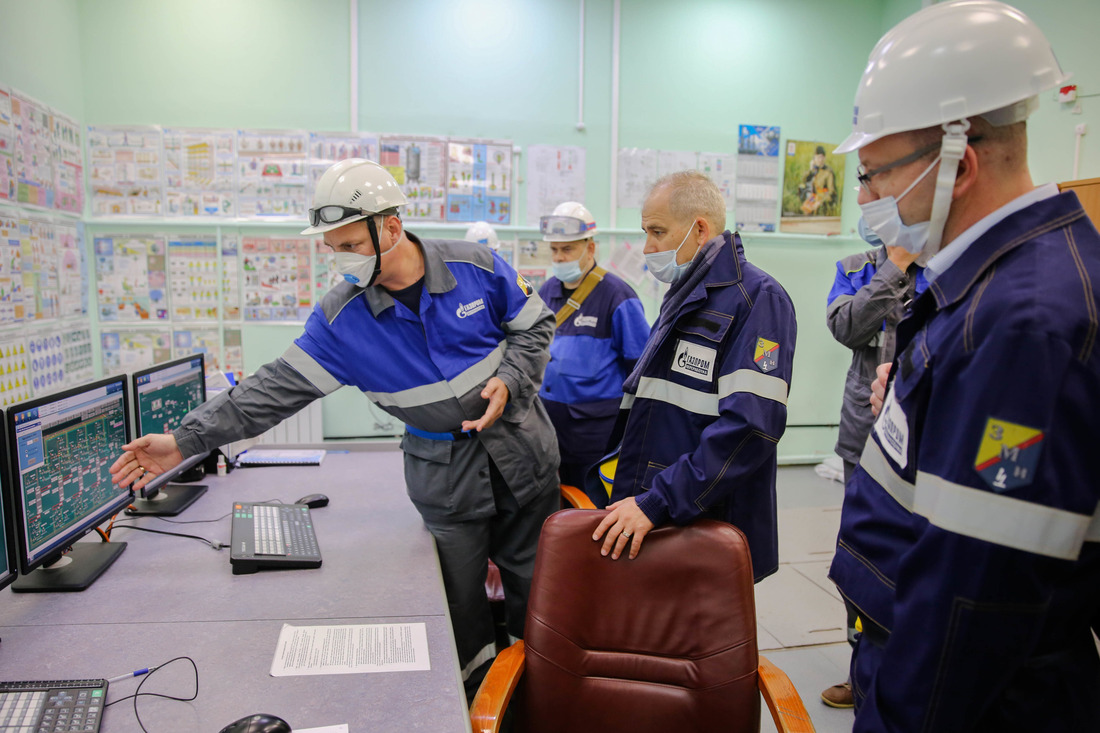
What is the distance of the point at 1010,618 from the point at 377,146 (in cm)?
421

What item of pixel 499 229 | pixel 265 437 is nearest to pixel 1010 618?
pixel 265 437

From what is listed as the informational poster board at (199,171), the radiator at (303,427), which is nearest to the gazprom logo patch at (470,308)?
the radiator at (303,427)

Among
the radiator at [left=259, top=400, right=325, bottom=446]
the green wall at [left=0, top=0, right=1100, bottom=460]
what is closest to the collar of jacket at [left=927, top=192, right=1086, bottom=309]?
the green wall at [left=0, top=0, right=1100, bottom=460]

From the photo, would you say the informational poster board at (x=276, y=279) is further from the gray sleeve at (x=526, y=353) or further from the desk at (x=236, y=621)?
the gray sleeve at (x=526, y=353)

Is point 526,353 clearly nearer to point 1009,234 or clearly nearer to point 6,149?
point 1009,234

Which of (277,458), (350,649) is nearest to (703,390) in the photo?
(350,649)

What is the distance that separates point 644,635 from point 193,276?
3861mm

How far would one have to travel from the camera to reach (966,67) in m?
0.80

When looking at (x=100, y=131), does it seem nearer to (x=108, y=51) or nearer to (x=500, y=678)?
(x=108, y=51)

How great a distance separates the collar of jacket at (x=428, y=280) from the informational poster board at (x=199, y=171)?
9.09 feet

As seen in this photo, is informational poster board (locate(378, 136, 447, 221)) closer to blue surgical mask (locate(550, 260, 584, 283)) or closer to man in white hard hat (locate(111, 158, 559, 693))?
blue surgical mask (locate(550, 260, 584, 283))

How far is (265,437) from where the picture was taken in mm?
3332

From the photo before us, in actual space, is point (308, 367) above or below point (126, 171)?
below

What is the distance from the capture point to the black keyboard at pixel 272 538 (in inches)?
61.1
